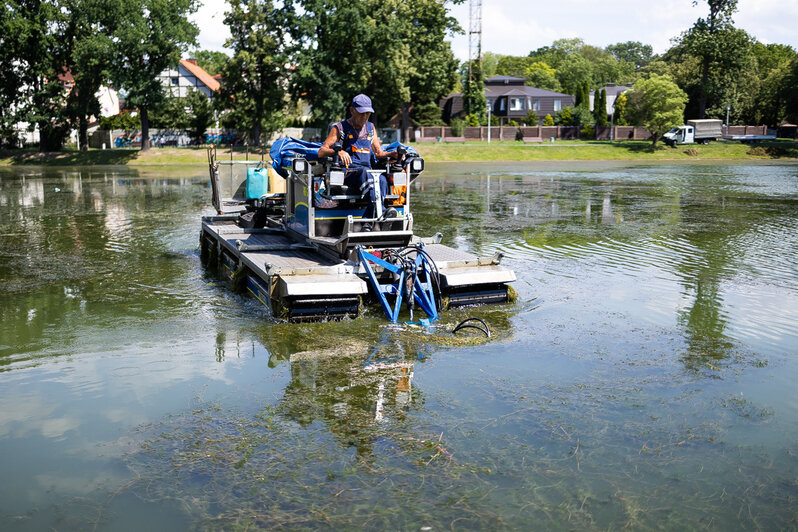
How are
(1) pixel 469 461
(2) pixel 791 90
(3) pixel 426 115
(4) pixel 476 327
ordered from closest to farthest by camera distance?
(1) pixel 469 461 < (4) pixel 476 327 < (3) pixel 426 115 < (2) pixel 791 90

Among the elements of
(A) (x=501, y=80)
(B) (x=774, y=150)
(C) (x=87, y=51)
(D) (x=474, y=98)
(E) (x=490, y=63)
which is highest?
(E) (x=490, y=63)

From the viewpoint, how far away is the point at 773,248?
1509 cm

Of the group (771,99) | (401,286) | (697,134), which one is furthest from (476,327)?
(771,99)

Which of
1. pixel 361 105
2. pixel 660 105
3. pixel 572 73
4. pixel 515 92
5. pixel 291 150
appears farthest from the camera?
pixel 572 73

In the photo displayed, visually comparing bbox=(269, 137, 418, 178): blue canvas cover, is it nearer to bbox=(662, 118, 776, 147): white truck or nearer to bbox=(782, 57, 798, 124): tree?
bbox=(662, 118, 776, 147): white truck

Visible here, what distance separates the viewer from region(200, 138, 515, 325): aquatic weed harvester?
946cm

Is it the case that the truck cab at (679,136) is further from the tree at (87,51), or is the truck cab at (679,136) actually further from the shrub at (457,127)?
the tree at (87,51)

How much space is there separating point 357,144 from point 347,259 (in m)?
1.64

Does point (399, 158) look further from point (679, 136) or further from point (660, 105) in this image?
point (679, 136)

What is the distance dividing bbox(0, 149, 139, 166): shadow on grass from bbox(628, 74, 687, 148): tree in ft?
135

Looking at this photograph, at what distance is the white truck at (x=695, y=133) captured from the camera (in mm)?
63344

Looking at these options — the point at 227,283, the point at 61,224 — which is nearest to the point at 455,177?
the point at 61,224

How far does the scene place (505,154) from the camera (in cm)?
5588

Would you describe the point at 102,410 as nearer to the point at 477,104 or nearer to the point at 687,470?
the point at 687,470
